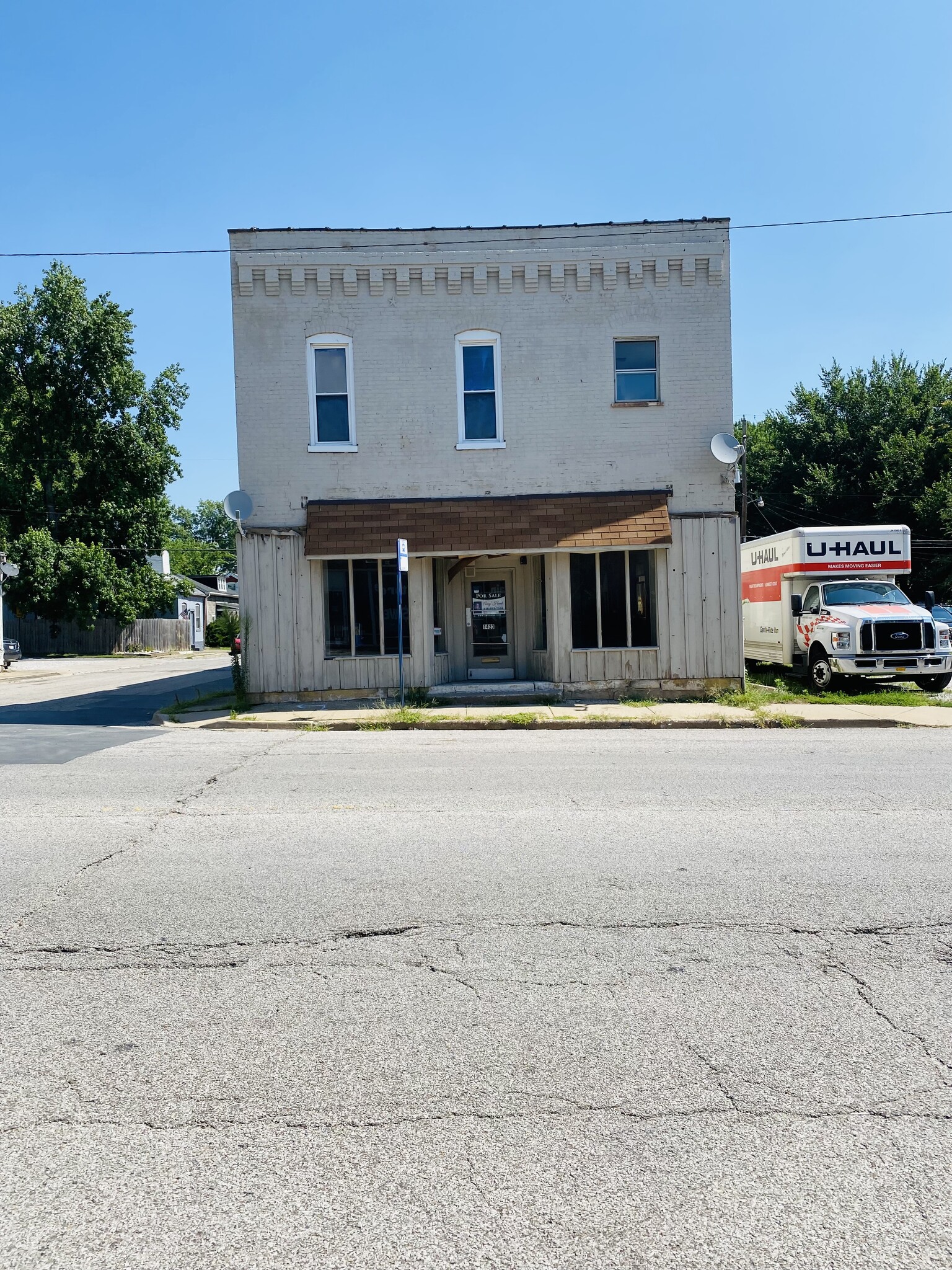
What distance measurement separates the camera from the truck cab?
18.2m

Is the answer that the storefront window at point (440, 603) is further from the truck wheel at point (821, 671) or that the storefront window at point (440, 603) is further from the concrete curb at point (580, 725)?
the truck wheel at point (821, 671)

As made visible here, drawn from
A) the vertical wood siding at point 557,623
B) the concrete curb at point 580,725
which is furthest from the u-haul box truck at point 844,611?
the concrete curb at point 580,725

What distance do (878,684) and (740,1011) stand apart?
1686 centimetres

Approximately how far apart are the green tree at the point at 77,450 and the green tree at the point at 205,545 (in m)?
38.3

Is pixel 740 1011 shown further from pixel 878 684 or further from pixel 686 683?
pixel 878 684

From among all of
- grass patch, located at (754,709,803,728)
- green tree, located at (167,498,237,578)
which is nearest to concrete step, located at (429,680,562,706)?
grass patch, located at (754,709,803,728)

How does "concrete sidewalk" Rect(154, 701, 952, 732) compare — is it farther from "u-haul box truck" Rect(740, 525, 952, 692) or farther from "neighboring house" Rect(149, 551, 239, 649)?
"neighboring house" Rect(149, 551, 239, 649)

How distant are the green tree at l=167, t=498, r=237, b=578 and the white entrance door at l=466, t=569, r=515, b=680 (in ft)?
231

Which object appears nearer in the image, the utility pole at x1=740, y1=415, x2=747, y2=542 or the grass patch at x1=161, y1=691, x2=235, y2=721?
the grass patch at x1=161, y1=691, x2=235, y2=721

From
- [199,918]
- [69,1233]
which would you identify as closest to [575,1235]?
[69,1233]

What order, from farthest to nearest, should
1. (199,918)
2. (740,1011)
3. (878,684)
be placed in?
(878,684) → (199,918) → (740,1011)

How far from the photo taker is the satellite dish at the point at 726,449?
17.2 m

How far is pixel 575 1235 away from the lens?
2682mm

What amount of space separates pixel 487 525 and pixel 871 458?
33.6 m
